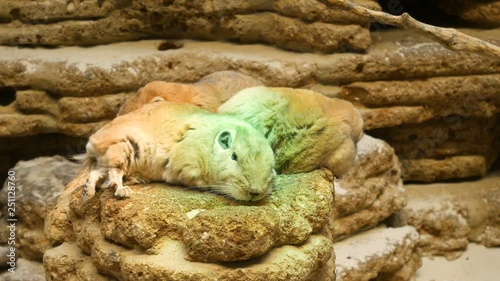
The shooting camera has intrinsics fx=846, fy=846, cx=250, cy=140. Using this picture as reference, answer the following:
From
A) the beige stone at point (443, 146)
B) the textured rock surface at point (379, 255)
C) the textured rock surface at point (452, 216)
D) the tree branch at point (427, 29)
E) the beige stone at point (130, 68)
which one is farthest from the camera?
the beige stone at point (443, 146)

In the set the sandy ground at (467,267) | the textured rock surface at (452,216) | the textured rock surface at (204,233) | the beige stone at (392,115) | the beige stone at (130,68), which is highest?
the textured rock surface at (204,233)

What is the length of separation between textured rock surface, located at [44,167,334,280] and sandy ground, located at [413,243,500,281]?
3.68 metres

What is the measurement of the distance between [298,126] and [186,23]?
3.25 metres

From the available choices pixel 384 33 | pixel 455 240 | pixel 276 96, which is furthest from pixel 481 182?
pixel 276 96

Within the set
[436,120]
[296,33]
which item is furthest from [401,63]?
[296,33]

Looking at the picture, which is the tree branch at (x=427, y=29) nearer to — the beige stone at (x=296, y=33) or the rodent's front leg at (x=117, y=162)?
the rodent's front leg at (x=117, y=162)

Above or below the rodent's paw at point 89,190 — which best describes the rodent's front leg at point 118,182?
above

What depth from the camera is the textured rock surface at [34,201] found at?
6.25 meters

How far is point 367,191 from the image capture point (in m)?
6.42

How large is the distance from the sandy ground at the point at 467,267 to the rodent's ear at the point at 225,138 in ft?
13.2

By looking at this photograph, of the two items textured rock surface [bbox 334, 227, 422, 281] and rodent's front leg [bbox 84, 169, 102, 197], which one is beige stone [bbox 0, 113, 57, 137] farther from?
rodent's front leg [bbox 84, 169, 102, 197]

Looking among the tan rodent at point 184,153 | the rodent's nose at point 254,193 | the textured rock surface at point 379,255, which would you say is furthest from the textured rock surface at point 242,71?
the rodent's nose at point 254,193

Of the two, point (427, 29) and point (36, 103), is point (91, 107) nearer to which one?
point (36, 103)

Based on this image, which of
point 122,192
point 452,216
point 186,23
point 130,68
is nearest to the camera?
point 122,192
